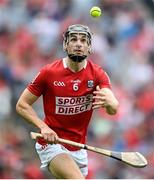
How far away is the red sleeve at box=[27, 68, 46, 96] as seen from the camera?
662 cm

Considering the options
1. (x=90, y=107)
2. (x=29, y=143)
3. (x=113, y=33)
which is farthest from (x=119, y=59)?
(x=90, y=107)

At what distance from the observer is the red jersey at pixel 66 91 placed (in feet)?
21.8

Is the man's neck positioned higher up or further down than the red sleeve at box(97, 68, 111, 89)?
higher up

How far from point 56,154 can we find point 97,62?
3.81m

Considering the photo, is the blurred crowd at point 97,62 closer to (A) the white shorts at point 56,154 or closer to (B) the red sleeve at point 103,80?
(A) the white shorts at point 56,154

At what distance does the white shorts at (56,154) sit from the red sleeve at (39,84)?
1.76 feet

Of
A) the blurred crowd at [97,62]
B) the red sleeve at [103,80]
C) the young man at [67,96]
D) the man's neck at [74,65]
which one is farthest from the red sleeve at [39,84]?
the blurred crowd at [97,62]

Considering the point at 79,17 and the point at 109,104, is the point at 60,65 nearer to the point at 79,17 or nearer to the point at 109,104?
the point at 109,104

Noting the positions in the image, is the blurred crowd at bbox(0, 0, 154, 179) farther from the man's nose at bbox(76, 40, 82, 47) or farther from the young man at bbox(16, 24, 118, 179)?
the man's nose at bbox(76, 40, 82, 47)

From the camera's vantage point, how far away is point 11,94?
9766 millimetres

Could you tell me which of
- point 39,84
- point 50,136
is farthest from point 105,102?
point 39,84

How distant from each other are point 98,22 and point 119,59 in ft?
2.26

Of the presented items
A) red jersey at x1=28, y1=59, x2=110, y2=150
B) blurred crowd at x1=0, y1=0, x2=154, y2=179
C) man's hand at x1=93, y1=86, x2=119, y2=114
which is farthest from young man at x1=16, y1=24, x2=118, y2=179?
blurred crowd at x1=0, y1=0, x2=154, y2=179

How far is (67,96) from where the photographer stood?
6695mm
